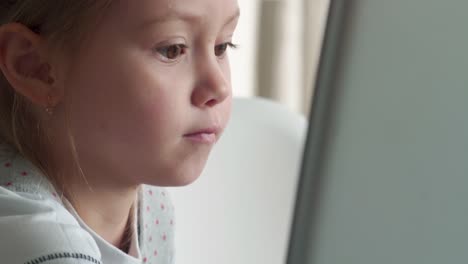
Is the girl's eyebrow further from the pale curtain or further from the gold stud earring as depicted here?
the pale curtain

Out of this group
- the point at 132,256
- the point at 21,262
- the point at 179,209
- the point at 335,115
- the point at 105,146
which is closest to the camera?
the point at 335,115

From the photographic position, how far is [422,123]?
280 mm

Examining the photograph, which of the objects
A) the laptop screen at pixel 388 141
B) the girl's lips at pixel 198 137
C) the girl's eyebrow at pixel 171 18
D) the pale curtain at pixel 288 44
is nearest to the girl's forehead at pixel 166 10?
the girl's eyebrow at pixel 171 18

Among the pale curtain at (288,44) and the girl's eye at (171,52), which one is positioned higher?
the pale curtain at (288,44)

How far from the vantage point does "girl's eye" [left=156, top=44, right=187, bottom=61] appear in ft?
2.05

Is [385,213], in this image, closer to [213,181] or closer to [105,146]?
[105,146]

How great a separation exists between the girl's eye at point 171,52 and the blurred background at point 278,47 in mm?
1237

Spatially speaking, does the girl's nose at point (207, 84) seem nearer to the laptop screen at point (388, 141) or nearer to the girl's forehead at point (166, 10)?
the girl's forehead at point (166, 10)

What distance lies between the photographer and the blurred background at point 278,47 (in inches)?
73.4

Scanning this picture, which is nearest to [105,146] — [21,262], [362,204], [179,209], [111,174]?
[111,174]

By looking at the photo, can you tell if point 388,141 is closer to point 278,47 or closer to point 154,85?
point 154,85

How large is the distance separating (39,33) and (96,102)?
0.27 ft

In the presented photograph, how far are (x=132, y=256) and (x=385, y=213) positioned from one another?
0.54 meters

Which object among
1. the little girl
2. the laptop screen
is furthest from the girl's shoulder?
the laptop screen
